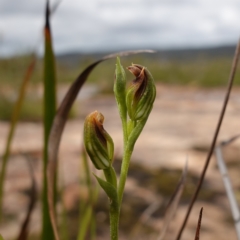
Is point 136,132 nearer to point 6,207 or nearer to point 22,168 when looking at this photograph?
point 6,207

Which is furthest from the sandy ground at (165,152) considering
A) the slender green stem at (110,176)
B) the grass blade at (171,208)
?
the slender green stem at (110,176)

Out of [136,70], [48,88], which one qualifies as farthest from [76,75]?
[136,70]

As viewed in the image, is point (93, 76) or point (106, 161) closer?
point (106, 161)

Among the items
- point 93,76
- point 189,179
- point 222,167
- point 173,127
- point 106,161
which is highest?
point 106,161

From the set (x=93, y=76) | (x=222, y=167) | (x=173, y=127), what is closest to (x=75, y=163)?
(x=173, y=127)

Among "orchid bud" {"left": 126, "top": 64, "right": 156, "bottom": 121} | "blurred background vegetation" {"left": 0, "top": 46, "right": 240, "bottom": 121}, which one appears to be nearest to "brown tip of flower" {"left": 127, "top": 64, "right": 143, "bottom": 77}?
"orchid bud" {"left": 126, "top": 64, "right": 156, "bottom": 121}

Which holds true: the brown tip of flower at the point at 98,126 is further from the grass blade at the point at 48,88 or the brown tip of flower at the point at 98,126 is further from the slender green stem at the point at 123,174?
the grass blade at the point at 48,88

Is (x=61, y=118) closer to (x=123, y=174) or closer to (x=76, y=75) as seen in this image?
(x=123, y=174)
